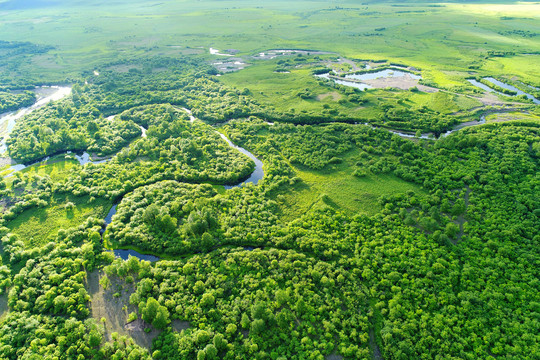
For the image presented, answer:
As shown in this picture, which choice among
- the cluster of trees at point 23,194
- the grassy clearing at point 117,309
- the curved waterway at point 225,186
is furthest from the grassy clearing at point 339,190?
the cluster of trees at point 23,194

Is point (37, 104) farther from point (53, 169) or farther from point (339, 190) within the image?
point (339, 190)

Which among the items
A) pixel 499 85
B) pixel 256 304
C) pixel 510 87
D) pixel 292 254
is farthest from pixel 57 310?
pixel 499 85

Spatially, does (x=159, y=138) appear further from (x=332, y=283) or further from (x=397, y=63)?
(x=397, y=63)

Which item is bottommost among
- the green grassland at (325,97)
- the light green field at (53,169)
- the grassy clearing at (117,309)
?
the grassy clearing at (117,309)

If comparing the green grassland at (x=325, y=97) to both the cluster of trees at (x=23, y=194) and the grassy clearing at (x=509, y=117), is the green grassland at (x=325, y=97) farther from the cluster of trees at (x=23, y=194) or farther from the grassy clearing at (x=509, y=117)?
the cluster of trees at (x=23, y=194)

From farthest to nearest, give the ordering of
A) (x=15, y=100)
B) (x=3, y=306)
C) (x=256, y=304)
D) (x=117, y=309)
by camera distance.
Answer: (x=15, y=100)
(x=3, y=306)
(x=117, y=309)
(x=256, y=304)

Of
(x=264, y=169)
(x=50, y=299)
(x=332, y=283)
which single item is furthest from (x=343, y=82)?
(x=50, y=299)
